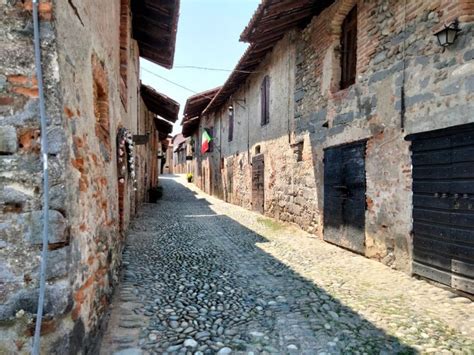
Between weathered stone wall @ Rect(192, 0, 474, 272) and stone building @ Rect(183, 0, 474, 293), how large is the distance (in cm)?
2

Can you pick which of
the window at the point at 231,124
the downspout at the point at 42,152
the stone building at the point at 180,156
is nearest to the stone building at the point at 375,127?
the downspout at the point at 42,152

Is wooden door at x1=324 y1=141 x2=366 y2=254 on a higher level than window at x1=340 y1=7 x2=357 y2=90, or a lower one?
lower

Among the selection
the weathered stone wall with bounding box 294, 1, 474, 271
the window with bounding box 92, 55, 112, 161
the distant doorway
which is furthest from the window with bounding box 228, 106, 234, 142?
the window with bounding box 92, 55, 112, 161

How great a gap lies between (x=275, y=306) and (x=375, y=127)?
11.0 ft

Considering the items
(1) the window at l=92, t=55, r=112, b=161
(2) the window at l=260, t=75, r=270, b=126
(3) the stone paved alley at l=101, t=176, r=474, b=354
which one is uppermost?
(2) the window at l=260, t=75, r=270, b=126

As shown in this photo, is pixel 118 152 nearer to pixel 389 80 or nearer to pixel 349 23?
pixel 389 80

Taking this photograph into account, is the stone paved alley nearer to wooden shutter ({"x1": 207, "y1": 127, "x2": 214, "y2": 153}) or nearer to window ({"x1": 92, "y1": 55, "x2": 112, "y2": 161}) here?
window ({"x1": 92, "y1": 55, "x2": 112, "y2": 161})

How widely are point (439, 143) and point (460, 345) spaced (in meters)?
2.37

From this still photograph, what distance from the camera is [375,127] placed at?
17.5 feet

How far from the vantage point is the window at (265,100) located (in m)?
10.3

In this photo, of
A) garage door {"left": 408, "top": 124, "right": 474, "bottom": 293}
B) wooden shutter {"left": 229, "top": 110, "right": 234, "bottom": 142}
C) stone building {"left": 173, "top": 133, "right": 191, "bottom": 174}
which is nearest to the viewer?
garage door {"left": 408, "top": 124, "right": 474, "bottom": 293}

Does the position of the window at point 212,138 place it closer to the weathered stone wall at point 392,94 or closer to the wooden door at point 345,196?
the weathered stone wall at point 392,94

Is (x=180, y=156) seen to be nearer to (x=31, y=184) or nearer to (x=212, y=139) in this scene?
(x=212, y=139)

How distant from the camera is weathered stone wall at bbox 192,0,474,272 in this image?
4.10 m
